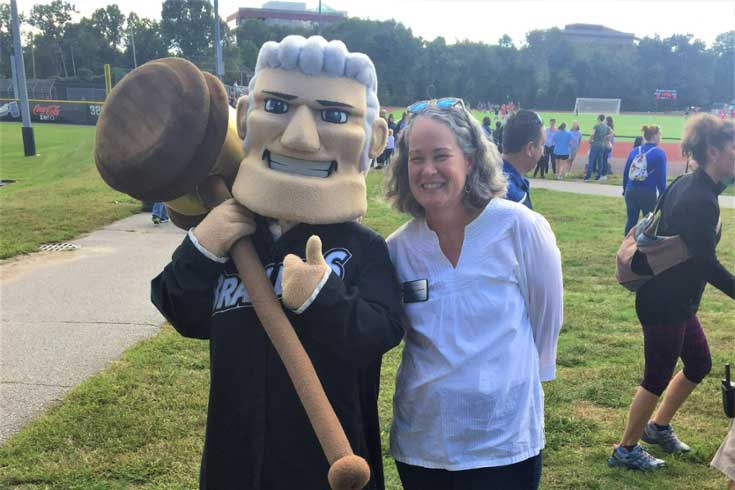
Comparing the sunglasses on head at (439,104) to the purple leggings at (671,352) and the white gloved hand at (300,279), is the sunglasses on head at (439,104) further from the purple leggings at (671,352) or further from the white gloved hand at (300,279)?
the purple leggings at (671,352)

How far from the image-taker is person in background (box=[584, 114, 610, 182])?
16859mm

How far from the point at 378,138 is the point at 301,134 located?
1.26 ft

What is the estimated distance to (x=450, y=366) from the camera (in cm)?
197

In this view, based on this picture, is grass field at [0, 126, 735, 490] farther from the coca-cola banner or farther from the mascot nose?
the coca-cola banner

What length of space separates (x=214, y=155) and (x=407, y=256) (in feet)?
2.21

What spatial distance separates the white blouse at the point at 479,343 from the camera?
77.6 inches

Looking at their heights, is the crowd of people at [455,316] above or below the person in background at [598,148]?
above

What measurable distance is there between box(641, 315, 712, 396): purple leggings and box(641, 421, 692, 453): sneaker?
0.39 m

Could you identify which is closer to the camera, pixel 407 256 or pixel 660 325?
pixel 407 256

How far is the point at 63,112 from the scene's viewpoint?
41.6m

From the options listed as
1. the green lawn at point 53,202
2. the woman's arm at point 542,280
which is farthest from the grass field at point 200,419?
the green lawn at point 53,202

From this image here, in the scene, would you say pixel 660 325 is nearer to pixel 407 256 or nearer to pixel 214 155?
pixel 407 256

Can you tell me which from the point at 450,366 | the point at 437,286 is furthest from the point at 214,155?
the point at 450,366

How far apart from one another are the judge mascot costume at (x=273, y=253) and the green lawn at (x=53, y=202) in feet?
18.6
